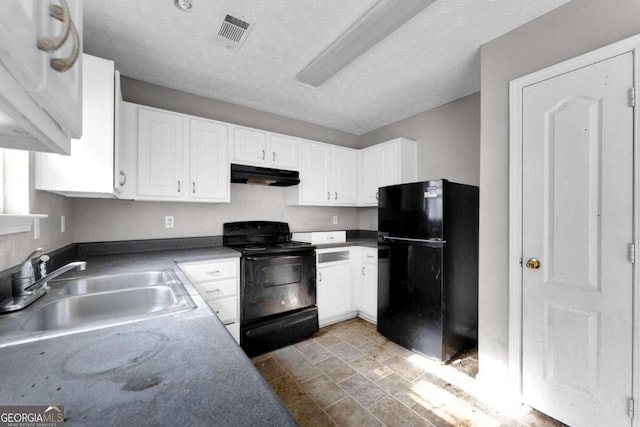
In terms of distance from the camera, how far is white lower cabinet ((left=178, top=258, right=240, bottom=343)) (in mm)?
2135

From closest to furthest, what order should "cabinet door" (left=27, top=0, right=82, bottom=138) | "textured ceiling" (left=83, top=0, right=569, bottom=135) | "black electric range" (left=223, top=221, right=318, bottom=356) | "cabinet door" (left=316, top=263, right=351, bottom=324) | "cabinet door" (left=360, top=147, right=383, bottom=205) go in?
"cabinet door" (left=27, top=0, right=82, bottom=138), "textured ceiling" (left=83, top=0, right=569, bottom=135), "black electric range" (left=223, top=221, right=318, bottom=356), "cabinet door" (left=316, top=263, right=351, bottom=324), "cabinet door" (left=360, top=147, right=383, bottom=205)

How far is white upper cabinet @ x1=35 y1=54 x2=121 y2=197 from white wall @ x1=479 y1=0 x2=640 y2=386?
2.52 meters

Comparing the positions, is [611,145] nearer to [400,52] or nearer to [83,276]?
[400,52]

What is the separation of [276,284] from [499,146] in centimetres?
215

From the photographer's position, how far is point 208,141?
2551mm

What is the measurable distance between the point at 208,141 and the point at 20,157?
137cm

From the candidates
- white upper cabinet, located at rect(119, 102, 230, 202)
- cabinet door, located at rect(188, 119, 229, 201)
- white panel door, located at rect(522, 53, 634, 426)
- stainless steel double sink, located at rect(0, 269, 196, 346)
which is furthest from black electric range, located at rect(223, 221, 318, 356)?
white panel door, located at rect(522, 53, 634, 426)

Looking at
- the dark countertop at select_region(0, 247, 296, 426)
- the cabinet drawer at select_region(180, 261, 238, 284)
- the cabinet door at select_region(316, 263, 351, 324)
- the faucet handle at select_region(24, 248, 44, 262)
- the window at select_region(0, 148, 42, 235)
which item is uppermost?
the window at select_region(0, 148, 42, 235)

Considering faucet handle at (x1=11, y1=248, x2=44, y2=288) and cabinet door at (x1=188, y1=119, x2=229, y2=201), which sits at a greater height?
cabinet door at (x1=188, y1=119, x2=229, y2=201)

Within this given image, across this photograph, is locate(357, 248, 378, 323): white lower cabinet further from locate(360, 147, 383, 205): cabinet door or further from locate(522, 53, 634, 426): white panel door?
locate(522, 53, 634, 426): white panel door

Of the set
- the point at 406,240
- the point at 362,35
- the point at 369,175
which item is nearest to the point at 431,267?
the point at 406,240

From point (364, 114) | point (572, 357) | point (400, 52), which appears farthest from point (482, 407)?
point (364, 114)

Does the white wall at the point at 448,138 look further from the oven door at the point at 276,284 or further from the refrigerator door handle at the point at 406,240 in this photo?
the oven door at the point at 276,284

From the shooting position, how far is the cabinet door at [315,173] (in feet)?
10.5
